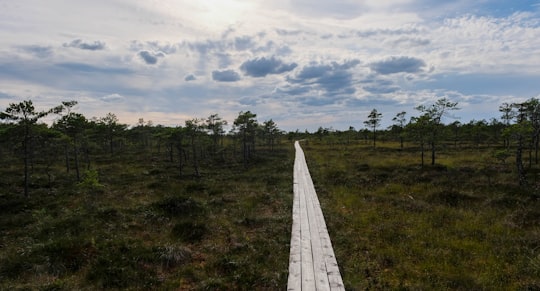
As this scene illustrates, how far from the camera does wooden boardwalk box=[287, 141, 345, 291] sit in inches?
Answer: 328

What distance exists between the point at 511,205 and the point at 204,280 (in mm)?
16931

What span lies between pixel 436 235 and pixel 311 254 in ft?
19.2

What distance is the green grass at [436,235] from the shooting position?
8.87 meters

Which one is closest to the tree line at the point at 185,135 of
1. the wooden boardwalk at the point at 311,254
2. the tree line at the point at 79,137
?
the tree line at the point at 79,137

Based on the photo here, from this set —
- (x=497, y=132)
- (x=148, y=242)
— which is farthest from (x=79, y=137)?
(x=497, y=132)

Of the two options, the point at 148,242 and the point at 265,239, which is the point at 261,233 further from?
the point at 148,242

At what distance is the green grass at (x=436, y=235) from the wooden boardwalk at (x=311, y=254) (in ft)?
1.34

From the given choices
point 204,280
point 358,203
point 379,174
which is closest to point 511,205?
point 358,203

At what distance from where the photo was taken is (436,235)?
40.7 ft

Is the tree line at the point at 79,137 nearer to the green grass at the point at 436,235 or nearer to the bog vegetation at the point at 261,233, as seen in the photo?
the bog vegetation at the point at 261,233

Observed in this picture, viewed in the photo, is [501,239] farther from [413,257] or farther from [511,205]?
[511,205]

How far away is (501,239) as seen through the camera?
11750mm

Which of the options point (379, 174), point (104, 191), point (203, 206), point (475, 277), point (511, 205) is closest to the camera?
point (475, 277)

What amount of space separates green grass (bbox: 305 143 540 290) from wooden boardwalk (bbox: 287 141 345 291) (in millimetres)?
408
